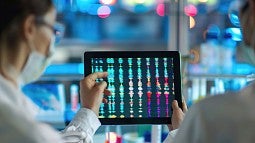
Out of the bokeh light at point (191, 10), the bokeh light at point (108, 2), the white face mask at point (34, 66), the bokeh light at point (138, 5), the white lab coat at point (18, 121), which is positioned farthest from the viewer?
the bokeh light at point (138, 5)

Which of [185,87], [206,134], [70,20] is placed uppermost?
[70,20]

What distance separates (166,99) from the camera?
156cm

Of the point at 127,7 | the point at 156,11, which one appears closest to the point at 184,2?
the point at 156,11

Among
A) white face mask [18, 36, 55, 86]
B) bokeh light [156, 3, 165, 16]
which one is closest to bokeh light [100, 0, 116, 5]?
bokeh light [156, 3, 165, 16]

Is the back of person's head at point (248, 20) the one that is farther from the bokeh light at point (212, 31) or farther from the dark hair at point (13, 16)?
the bokeh light at point (212, 31)

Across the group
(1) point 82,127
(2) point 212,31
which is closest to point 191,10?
(2) point 212,31

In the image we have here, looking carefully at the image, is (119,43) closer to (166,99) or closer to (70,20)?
(70,20)

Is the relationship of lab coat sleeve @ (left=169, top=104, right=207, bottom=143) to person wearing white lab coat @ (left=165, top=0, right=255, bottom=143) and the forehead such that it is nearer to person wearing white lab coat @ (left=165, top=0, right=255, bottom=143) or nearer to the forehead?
person wearing white lab coat @ (left=165, top=0, right=255, bottom=143)

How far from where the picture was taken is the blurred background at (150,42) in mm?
2744

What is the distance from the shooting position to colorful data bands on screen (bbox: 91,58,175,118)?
156 centimetres

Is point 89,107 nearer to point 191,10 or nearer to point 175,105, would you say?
point 175,105

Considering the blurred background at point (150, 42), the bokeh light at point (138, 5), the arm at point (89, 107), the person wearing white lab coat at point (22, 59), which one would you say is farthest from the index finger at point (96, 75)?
the bokeh light at point (138, 5)

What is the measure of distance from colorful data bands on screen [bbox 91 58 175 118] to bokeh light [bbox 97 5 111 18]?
1422 mm

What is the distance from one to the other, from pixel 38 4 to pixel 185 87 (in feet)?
6.22
